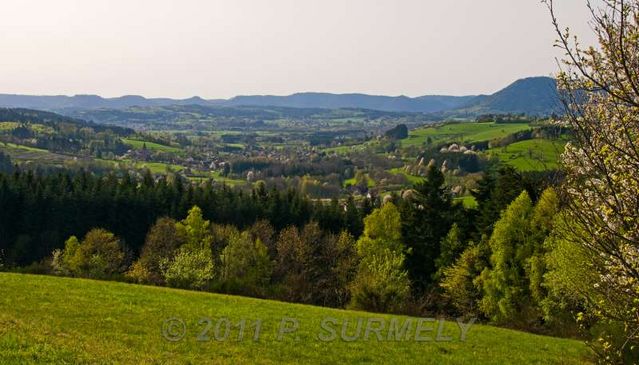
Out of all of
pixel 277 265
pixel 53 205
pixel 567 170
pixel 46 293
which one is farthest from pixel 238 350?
pixel 53 205

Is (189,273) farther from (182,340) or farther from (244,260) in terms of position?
(182,340)

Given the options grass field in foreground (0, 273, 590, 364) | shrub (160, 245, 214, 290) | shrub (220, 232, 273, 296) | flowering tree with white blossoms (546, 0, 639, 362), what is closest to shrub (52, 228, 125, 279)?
shrub (160, 245, 214, 290)

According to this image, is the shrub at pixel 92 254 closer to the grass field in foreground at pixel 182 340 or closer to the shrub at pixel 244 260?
the shrub at pixel 244 260

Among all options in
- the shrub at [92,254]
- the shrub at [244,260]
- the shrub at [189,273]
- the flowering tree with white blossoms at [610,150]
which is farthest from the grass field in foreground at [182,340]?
the shrub at [92,254]

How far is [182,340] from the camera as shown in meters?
22.3

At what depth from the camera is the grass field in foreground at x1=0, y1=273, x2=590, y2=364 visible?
688 inches

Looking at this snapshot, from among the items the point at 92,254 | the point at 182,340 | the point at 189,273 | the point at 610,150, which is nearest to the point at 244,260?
the point at 189,273

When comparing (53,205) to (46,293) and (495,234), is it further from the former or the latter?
(495,234)

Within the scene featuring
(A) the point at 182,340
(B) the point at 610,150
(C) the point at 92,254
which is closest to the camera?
(B) the point at 610,150

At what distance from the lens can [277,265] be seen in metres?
74.2

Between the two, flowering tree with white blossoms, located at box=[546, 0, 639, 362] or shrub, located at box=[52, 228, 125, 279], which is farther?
shrub, located at box=[52, 228, 125, 279]

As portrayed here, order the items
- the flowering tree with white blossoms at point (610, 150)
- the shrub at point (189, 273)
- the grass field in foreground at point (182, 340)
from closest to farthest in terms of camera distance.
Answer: the flowering tree with white blossoms at point (610, 150), the grass field in foreground at point (182, 340), the shrub at point (189, 273)

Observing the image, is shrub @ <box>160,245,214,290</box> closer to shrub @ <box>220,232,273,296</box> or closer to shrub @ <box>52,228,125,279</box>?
shrub @ <box>220,232,273,296</box>

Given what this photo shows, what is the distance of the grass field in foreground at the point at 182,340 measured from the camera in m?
17.5
